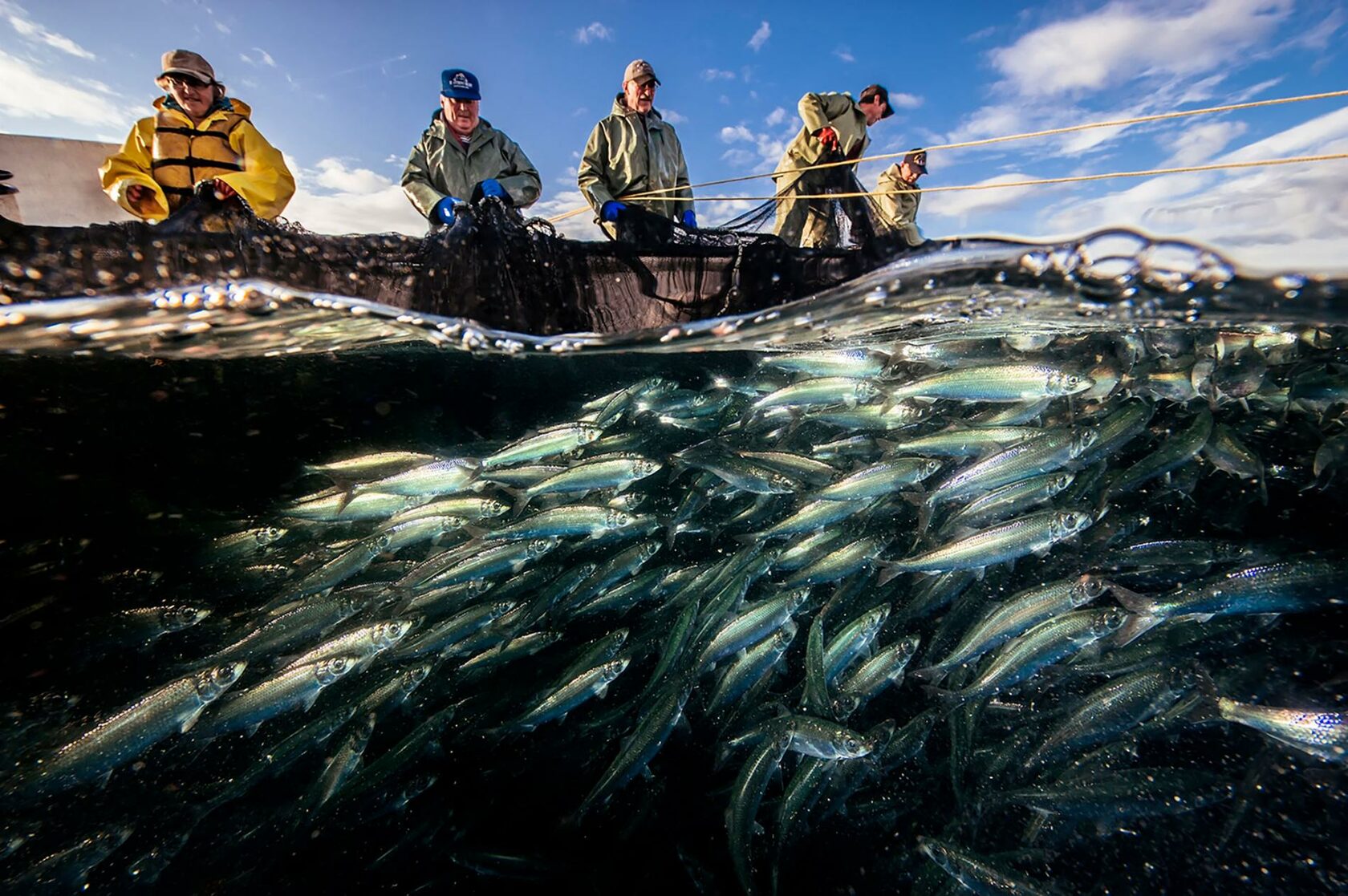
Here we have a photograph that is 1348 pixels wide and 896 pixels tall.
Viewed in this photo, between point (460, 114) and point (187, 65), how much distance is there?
2.75 metres

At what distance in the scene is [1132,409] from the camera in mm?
4246

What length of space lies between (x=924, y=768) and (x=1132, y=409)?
3.19m

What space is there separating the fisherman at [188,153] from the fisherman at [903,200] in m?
8.07

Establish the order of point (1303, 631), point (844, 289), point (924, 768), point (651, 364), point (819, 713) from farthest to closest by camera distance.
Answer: point (651, 364) < point (844, 289) < point (1303, 631) < point (924, 768) < point (819, 713)

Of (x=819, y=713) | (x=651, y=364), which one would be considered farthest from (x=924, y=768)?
(x=651, y=364)

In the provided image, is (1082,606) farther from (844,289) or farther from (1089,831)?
(844,289)

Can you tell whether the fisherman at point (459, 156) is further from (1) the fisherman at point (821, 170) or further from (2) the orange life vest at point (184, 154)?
(1) the fisherman at point (821, 170)

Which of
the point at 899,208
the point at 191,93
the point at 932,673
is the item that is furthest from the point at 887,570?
the point at 191,93

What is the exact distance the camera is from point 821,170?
26.5 feet

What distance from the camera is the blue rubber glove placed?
6.18 meters

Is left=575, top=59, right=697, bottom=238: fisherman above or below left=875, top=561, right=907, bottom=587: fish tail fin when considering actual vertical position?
above

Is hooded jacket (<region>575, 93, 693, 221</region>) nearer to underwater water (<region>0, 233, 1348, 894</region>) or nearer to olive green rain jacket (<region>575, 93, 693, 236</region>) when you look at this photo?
olive green rain jacket (<region>575, 93, 693, 236</region>)

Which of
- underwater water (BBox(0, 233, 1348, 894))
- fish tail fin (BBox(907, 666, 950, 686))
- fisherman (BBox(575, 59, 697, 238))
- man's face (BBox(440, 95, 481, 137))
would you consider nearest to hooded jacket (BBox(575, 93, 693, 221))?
fisherman (BBox(575, 59, 697, 238))

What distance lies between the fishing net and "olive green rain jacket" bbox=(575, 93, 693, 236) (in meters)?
0.96
